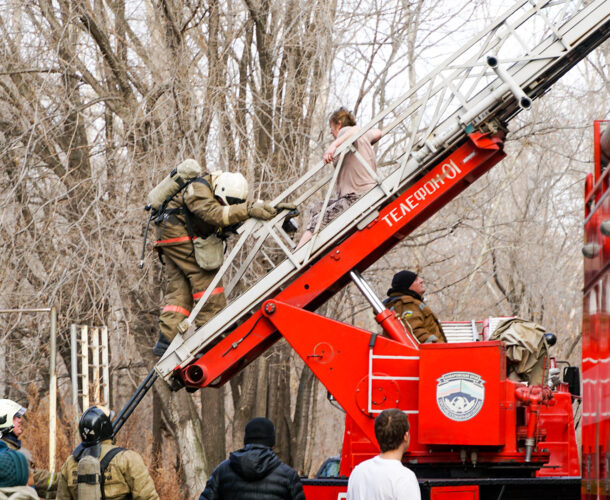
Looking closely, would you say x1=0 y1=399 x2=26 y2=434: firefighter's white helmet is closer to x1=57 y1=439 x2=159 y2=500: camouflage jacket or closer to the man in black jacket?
x1=57 y1=439 x2=159 y2=500: camouflage jacket

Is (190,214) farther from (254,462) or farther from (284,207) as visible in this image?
(254,462)

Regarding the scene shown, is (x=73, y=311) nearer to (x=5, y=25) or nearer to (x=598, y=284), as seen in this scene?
(x=5, y=25)

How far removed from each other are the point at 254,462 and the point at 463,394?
77.4 inches

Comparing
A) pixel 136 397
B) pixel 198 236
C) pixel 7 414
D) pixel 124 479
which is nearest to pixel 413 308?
pixel 198 236

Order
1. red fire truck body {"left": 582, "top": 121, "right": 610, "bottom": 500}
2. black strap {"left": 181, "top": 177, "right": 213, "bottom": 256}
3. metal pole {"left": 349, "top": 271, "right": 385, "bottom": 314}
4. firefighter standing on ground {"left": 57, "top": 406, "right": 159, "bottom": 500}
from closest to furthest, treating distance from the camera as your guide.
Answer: red fire truck body {"left": 582, "top": 121, "right": 610, "bottom": 500} < firefighter standing on ground {"left": 57, "top": 406, "right": 159, "bottom": 500} < metal pole {"left": 349, "top": 271, "right": 385, "bottom": 314} < black strap {"left": 181, "top": 177, "right": 213, "bottom": 256}

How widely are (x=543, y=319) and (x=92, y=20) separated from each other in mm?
16276

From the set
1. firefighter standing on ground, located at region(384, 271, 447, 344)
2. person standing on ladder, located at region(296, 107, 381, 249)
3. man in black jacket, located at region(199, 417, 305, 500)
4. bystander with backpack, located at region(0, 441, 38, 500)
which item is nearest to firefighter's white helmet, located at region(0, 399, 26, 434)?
bystander with backpack, located at region(0, 441, 38, 500)

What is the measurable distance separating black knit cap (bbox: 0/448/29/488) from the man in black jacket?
113cm

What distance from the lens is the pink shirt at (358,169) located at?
791 cm

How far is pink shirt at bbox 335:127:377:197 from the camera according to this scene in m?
7.91

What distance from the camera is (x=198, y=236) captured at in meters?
8.15

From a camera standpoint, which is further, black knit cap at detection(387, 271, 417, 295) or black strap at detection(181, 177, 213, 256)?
black strap at detection(181, 177, 213, 256)

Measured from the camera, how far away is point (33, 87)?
1302 centimetres

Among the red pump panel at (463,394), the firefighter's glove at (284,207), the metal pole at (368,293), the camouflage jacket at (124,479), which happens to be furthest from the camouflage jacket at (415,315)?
the camouflage jacket at (124,479)
